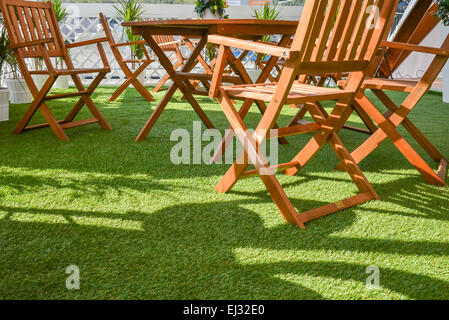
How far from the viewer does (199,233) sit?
132 cm

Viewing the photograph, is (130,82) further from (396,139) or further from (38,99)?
(396,139)

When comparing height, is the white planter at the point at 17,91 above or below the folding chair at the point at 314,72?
above

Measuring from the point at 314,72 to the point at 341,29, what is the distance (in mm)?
199

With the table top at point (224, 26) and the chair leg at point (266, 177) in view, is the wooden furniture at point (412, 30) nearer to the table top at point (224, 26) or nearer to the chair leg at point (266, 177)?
the table top at point (224, 26)

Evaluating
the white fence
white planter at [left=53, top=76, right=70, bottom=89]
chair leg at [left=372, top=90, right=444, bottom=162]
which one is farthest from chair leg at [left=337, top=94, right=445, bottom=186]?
the white fence

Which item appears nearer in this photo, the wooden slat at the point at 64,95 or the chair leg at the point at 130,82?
the wooden slat at the point at 64,95

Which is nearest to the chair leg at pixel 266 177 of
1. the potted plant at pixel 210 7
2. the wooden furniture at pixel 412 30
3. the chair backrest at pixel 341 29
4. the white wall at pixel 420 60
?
the chair backrest at pixel 341 29

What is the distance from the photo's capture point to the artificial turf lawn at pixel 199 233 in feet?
3.41

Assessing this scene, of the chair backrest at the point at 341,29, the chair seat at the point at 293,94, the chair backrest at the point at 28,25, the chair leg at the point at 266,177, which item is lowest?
the chair leg at the point at 266,177

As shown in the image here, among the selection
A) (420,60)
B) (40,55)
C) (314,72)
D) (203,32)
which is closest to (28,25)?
(40,55)

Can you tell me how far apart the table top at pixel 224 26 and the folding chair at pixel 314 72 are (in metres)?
0.29

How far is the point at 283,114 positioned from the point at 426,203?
2.06 meters

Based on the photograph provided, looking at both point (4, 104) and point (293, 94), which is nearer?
point (293, 94)

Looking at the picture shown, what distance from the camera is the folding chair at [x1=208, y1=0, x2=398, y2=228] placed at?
123 centimetres
